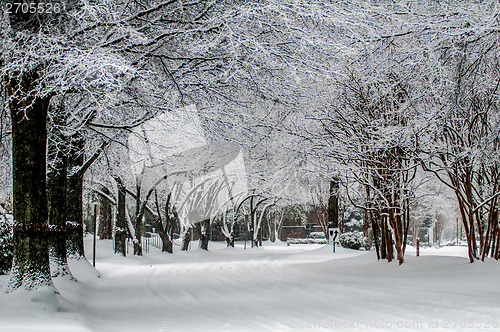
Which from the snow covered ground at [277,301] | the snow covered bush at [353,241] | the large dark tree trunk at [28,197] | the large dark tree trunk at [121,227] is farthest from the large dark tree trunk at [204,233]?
the large dark tree trunk at [28,197]

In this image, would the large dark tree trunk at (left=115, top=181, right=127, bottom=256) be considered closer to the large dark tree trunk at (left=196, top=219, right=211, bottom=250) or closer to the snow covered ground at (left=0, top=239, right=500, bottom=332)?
the large dark tree trunk at (left=196, top=219, right=211, bottom=250)

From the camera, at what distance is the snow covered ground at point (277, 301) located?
21.9 ft

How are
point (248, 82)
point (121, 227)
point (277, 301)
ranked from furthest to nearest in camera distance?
1. point (121, 227)
2. point (248, 82)
3. point (277, 301)

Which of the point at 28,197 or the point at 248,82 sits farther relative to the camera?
the point at 248,82

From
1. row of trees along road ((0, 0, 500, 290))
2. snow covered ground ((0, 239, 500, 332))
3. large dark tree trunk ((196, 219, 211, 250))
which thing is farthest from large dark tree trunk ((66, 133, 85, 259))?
large dark tree trunk ((196, 219, 211, 250))

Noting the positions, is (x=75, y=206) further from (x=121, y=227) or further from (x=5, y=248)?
(x=121, y=227)

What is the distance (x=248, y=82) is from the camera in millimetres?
10039

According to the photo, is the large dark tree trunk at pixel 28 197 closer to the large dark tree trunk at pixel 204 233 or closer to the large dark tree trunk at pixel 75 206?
the large dark tree trunk at pixel 75 206

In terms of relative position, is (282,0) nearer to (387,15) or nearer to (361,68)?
(387,15)

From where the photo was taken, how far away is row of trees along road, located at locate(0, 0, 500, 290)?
7379 mm

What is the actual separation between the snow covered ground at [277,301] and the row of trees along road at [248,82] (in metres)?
0.82

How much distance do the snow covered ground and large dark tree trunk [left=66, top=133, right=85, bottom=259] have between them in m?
0.57

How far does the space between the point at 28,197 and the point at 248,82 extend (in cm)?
458

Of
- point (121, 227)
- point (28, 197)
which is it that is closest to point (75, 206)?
point (28, 197)
